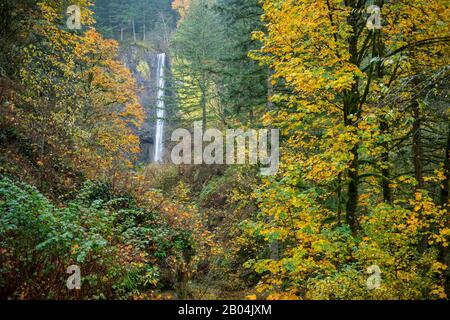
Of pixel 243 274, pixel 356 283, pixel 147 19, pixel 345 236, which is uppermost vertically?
pixel 147 19

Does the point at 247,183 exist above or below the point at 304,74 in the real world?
below

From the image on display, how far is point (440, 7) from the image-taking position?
19.6ft

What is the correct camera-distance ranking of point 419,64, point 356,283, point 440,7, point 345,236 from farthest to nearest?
point 419,64 → point 345,236 → point 440,7 → point 356,283

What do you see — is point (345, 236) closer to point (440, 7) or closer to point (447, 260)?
point (447, 260)

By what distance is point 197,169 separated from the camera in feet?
69.1

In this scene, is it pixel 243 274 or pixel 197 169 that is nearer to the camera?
pixel 243 274

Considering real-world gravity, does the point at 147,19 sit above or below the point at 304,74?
above

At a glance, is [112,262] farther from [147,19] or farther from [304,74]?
[147,19]

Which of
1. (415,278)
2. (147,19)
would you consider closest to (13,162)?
(415,278)

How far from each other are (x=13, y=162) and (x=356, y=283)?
9.06m

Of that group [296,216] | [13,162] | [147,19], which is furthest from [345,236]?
[147,19]

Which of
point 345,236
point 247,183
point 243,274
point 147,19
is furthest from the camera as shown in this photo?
point 147,19
